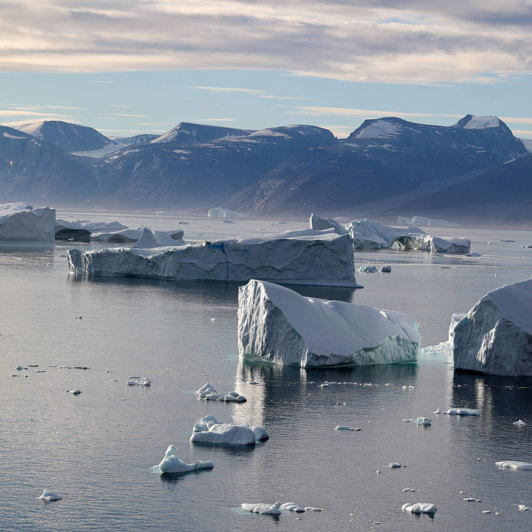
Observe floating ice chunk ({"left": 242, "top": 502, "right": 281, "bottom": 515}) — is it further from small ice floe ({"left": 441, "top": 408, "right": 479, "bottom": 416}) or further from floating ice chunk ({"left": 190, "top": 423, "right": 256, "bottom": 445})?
small ice floe ({"left": 441, "top": 408, "right": 479, "bottom": 416})

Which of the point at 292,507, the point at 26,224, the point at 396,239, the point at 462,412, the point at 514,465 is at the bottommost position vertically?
the point at 292,507

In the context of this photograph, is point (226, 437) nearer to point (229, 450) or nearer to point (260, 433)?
point (229, 450)

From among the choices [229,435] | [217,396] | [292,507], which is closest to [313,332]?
[217,396]

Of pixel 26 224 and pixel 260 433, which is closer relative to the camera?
pixel 260 433

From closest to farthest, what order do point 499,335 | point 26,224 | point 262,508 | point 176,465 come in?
point 262,508
point 176,465
point 499,335
point 26,224

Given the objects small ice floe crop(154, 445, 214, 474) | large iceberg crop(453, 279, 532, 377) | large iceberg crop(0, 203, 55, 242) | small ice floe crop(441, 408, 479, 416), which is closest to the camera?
small ice floe crop(154, 445, 214, 474)

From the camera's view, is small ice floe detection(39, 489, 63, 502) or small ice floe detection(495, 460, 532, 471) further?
small ice floe detection(495, 460, 532, 471)

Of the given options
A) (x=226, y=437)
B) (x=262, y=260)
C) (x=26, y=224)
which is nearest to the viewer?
(x=226, y=437)

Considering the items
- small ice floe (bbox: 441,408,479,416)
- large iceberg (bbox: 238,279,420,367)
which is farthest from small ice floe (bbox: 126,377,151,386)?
small ice floe (bbox: 441,408,479,416)
